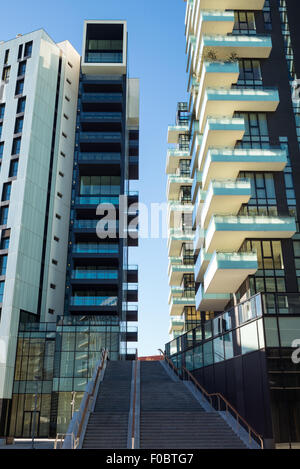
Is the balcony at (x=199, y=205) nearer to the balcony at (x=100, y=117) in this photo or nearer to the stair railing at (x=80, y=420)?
the stair railing at (x=80, y=420)

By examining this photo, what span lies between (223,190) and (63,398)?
77.9ft

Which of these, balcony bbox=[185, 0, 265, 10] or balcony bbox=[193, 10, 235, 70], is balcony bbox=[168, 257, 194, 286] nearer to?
balcony bbox=[193, 10, 235, 70]

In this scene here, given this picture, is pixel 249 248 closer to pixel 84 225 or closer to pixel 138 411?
pixel 138 411

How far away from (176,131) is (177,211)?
1324cm

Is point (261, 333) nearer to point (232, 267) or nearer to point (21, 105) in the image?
point (232, 267)

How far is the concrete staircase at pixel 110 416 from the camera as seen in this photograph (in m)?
17.2

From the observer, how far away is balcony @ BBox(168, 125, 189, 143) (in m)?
64.5

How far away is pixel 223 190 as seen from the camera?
32.9 meters

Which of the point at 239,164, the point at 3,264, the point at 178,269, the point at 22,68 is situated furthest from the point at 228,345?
the point at 22,68

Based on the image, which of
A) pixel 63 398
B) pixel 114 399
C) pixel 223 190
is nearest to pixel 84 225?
pixel 63 398

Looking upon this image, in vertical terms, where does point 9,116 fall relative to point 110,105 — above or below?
below

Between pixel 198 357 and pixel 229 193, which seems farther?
pixel 229 193

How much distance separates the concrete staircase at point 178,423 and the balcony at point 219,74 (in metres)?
24.0

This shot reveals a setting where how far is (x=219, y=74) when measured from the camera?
36.3 m
